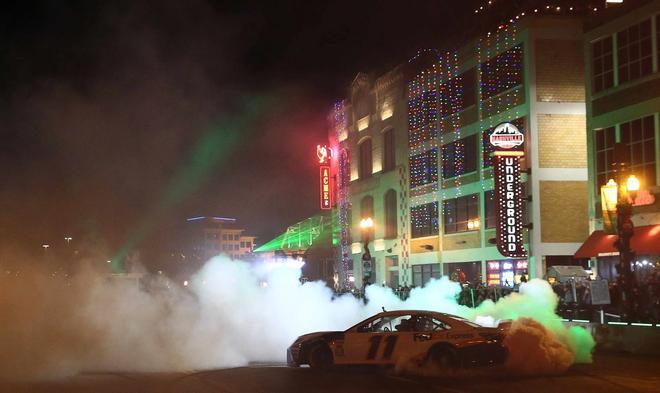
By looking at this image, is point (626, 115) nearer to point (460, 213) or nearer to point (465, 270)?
point (460, 213)

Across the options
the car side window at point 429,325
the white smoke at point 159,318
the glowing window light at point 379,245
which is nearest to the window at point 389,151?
the glowing window light at point 379,245

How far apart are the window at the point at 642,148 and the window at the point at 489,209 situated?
28.6ft

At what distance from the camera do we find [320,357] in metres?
14.7

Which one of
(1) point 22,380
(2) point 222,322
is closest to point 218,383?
(1) point 22,380

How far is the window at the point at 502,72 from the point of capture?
31.2m

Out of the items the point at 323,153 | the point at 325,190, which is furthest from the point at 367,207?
the point at 323,153

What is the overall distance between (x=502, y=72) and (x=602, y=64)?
6.08 meters

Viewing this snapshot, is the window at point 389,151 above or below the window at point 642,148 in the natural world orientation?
above

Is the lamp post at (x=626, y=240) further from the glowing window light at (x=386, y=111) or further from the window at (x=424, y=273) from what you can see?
the glowing window light at (x=386, y=111)

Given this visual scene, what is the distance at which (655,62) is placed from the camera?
23875 millimetres

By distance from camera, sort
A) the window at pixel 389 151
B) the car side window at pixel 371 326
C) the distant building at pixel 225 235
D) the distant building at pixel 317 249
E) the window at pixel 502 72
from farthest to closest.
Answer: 1. the distant building at pixel 225 235
2. the distant building at pixel 317 249
3. the window at pixel 389 151
4. the window at pixel 502 72
5. the car side window at pixel 371 326

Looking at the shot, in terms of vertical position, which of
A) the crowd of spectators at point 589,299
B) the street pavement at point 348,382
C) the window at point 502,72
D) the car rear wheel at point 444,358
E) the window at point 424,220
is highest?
the window at point 502,72

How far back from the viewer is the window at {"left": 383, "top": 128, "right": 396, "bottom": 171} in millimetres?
44688

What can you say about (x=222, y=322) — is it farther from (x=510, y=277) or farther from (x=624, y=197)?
(x=510, y=277)
